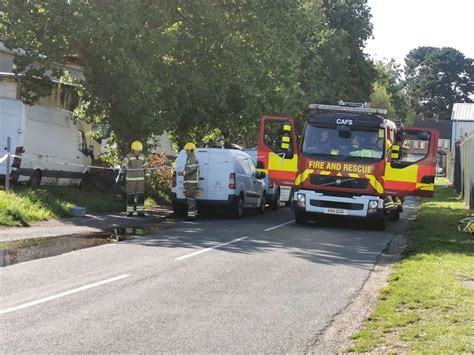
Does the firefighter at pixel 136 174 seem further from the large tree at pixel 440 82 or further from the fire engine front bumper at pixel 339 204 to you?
the large tree at pixel 440 82

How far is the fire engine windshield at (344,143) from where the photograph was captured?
18.1 m

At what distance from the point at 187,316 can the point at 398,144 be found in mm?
12583

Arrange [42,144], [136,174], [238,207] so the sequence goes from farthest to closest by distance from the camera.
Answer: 1. [42,144]
2. [238,207]
3. [136,174]

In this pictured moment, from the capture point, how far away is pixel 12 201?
16.2 m

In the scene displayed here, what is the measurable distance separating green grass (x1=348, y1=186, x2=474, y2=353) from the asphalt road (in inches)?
22.3

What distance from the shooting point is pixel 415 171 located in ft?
58.6

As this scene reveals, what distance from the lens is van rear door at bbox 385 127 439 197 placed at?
1756 centimetres

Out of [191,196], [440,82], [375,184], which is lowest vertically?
[191,196]

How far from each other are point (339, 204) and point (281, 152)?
2147 mm

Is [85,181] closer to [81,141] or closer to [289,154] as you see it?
[81,141]

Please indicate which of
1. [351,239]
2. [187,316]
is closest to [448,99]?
[351,239]

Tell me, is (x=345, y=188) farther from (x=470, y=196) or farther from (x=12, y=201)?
(x=12, y=201)

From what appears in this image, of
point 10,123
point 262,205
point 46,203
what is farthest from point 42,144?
point 262,205

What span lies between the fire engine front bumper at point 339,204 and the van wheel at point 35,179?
820cm
